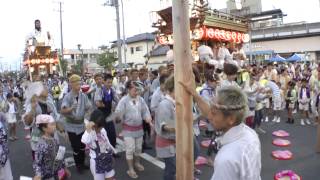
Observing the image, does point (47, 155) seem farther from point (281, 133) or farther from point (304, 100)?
point (304, 100)

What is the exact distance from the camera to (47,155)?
447 centimetres

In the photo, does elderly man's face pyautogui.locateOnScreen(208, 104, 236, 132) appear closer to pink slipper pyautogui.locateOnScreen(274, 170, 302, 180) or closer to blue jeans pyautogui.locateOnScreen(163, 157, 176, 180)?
blue jeans pyautogui.locateOnScreen(163, 157, 176, 180)

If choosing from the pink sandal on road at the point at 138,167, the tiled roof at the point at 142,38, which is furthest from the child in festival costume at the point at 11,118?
the tiled roof at the point at 142,38

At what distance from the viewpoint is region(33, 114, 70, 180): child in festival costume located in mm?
4410

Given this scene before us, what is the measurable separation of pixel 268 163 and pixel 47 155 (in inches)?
180

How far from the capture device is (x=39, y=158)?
441 cm

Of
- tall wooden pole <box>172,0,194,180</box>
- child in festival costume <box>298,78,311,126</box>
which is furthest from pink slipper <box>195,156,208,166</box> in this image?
child in festival costume <box>298,78,311,126</box>

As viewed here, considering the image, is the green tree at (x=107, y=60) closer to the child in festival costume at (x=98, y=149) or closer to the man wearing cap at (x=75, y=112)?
the man wearing cap at (x=75, y=112)

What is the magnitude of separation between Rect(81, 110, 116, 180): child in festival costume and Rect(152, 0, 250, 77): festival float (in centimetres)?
967

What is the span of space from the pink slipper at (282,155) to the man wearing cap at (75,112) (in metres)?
4.00

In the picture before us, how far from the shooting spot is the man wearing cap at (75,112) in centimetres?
674

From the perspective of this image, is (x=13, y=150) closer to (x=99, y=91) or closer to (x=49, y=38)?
(x=99, y=91)

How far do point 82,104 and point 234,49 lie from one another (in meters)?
14.4

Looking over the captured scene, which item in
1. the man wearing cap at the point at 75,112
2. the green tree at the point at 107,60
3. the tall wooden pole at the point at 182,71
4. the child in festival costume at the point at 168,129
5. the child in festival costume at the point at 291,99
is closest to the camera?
the tall wooden pole at the point at 182,71
